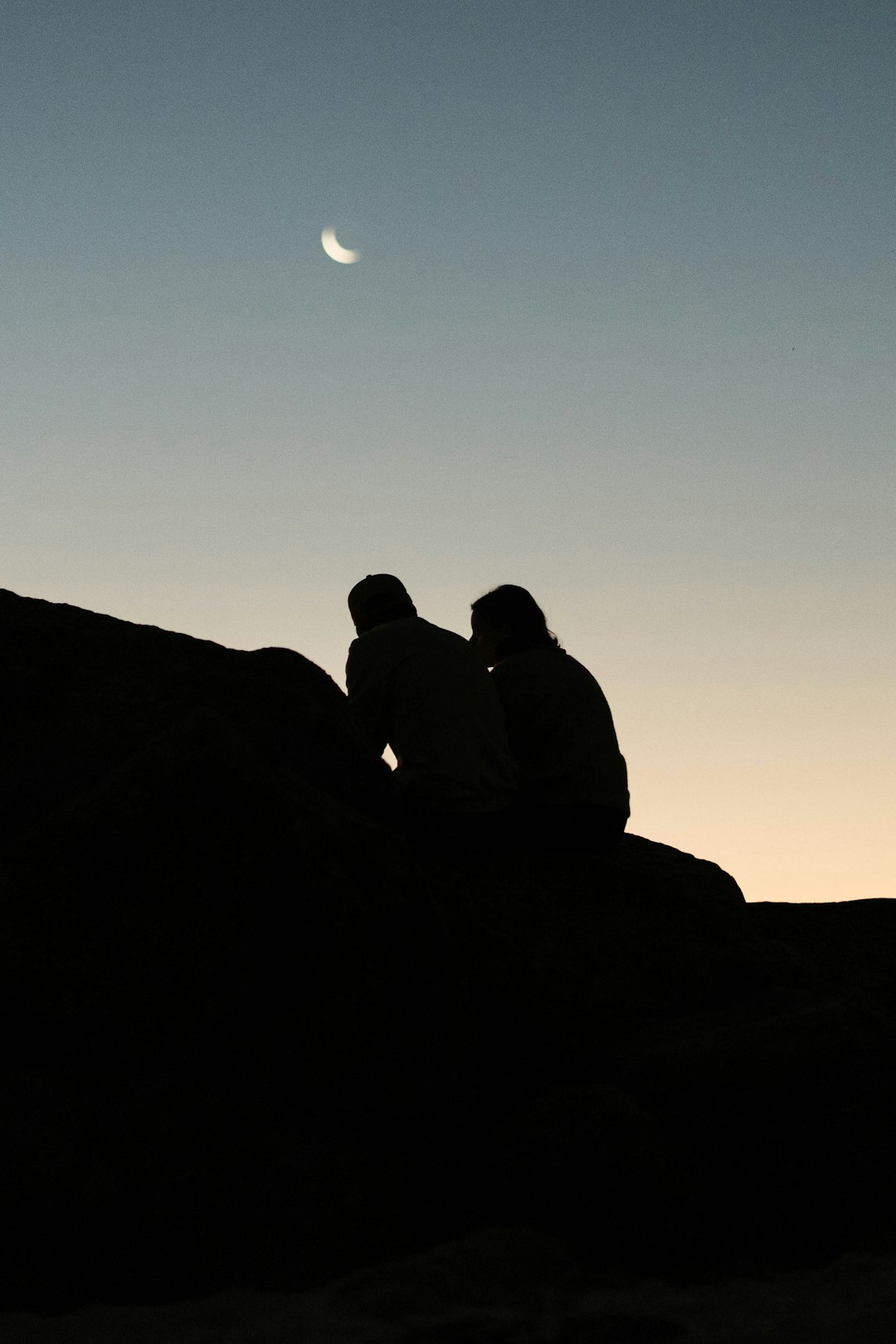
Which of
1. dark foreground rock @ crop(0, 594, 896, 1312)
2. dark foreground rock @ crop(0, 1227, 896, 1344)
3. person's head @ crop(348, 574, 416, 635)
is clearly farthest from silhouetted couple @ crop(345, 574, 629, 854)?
dark foreground rock @ crop(0, 1227, 896, 1344)

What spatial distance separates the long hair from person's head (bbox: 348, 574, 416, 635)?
589 millimetres

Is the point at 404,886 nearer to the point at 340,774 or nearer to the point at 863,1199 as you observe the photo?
the point at 340,774

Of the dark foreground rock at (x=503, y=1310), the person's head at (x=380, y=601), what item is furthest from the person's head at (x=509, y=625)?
the dark foreground rock at (x=503, y=1310)

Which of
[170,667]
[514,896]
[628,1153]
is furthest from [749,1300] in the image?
[170,667]

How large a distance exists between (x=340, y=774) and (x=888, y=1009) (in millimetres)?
3610

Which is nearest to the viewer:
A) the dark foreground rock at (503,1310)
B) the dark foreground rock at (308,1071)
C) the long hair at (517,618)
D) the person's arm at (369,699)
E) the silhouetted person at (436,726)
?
the dark foreground rock at (503,1310)

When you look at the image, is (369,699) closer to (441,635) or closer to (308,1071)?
(441,635)

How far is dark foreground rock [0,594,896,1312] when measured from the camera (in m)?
4.48

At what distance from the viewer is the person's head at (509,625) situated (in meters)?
7.75

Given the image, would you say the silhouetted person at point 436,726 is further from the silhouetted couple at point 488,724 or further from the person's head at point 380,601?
the person's head at point 380,601

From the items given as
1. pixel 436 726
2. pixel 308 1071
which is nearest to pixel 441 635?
pixel 436 726

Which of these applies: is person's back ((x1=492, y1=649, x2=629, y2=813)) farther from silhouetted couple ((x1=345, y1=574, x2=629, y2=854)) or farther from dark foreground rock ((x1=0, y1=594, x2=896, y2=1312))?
dark foreground rock ((x1=0, y1=594, x2=896, y2=1312))

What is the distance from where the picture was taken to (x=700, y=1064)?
5.52 meters

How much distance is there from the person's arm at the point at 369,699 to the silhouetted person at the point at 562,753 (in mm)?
861
